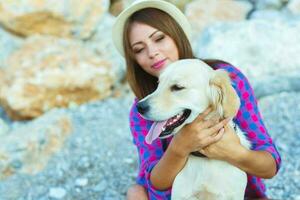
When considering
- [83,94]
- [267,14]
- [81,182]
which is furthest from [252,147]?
[267,14]

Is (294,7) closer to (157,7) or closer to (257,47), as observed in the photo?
(257,47)

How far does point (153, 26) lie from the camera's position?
3.03 meters

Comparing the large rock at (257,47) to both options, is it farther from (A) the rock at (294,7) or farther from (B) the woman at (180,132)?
(B) the woman at (180,132)

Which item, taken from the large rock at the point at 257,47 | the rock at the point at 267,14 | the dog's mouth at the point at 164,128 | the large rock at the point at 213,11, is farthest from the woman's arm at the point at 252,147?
the rock at the point at 267,14

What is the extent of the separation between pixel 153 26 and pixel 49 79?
3633 millimetres

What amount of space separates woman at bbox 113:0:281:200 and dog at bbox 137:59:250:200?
0.17 ft

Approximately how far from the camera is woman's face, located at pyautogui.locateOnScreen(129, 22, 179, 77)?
9.81ft

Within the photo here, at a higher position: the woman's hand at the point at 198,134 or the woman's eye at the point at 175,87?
the woman's eye at the point at 175,87

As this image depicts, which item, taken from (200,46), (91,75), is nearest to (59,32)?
(91,75)

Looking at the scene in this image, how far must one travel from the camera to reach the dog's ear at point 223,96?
2455 millimetres

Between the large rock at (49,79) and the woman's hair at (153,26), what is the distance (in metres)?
3.29

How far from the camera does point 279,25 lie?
6.72 metres

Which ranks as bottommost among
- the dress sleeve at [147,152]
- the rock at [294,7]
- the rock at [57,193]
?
the rock at [294,7]

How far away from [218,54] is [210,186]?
3881 millimetres
